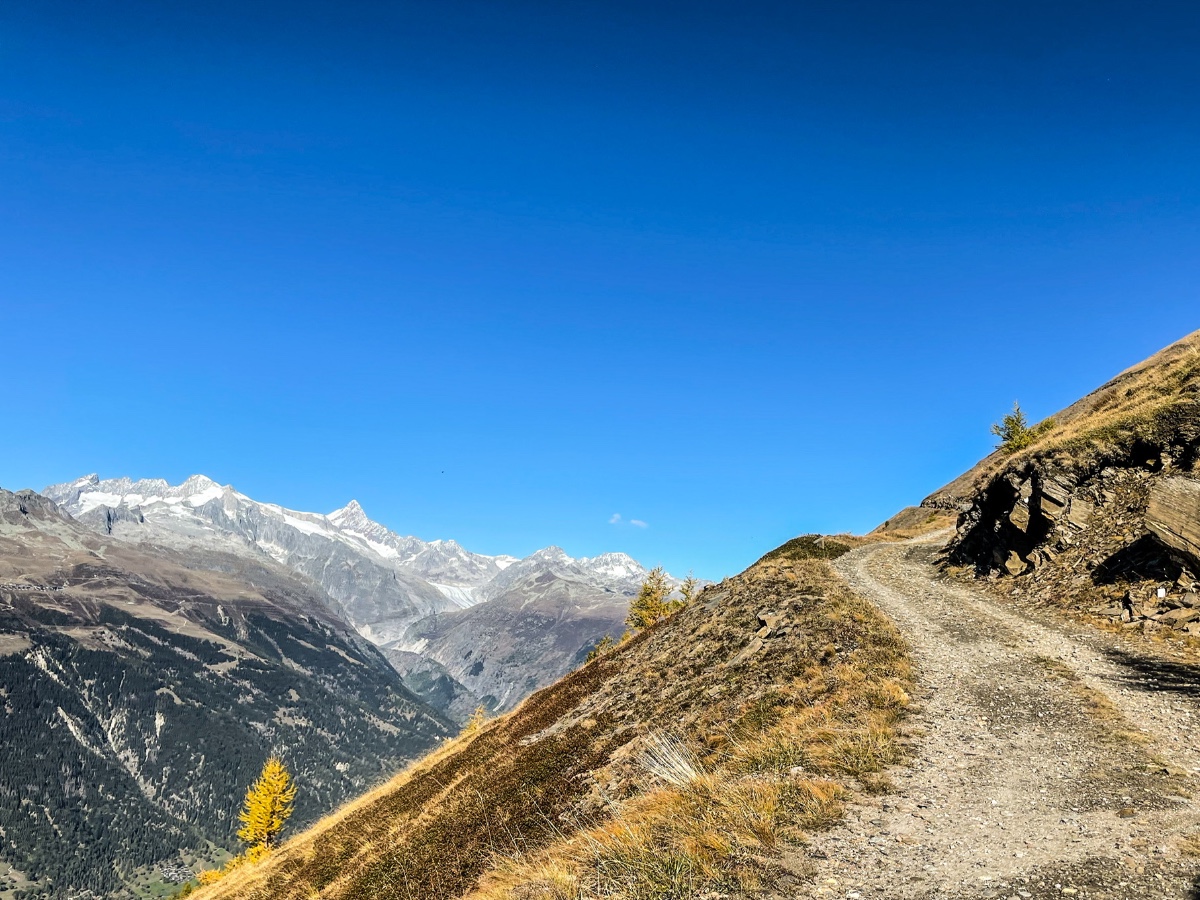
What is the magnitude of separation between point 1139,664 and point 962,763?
32.5 ft

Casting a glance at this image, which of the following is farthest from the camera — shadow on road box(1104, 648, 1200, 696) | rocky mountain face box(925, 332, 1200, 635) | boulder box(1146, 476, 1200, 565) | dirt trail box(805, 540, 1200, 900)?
rocky mountain face box(925, 332, 1200, 635)

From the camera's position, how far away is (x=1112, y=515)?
26219 millimetres

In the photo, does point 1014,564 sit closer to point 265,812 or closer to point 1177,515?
point 1177,515

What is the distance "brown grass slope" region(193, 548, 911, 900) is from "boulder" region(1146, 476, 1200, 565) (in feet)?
32.8

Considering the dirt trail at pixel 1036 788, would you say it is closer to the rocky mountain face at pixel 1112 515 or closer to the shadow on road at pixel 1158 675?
the shadow on road at pixel 1158 675

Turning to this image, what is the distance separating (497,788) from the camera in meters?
20.3

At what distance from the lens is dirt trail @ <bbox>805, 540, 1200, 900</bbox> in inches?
314

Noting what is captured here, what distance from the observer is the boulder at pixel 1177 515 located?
66.6 ft

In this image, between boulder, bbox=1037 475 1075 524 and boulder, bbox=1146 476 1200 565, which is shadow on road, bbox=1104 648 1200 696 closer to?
boulder, bbox=1146 476 1200 565

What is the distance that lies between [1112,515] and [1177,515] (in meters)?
5.26

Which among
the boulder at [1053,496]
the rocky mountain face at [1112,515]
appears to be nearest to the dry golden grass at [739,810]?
the rocky mountain face at [1112,515]

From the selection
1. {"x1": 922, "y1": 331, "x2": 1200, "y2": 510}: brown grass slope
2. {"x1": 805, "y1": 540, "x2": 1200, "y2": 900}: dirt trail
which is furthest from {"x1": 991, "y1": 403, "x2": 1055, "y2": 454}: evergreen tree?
{"x1": 805, "y1": 540, "x2": 1200, "y2": 900}: dirt trail

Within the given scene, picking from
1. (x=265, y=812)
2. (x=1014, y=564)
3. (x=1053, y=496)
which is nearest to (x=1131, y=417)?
(x=1053, y=496)

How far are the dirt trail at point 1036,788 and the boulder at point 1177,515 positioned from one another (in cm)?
440
